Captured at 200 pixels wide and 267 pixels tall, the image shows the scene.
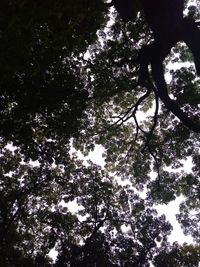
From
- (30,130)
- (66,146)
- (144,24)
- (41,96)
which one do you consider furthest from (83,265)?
(144,24)

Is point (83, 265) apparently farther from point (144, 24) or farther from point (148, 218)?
point (144, 24)

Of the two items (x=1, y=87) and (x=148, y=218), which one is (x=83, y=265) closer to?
(x=148, y=218)

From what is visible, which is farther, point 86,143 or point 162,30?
point 86,143

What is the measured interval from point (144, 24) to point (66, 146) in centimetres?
693

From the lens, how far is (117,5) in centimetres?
880

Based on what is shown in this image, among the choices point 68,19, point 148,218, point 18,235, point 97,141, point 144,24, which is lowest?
point 68,19

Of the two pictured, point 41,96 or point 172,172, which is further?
point 172,172

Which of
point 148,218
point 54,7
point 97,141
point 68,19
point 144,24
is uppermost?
point 144,24

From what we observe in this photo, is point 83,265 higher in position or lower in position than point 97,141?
lower

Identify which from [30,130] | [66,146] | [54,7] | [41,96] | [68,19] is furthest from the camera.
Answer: [66,146]

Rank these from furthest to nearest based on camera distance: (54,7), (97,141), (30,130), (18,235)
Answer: (18,235), (97,141), (30,130), (54,7)

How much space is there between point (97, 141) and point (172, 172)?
4.35 metres

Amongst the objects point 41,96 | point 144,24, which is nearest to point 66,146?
point 41,96

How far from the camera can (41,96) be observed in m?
11.8
